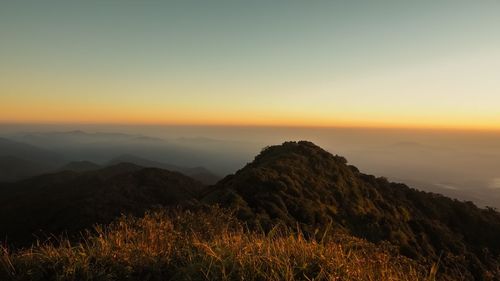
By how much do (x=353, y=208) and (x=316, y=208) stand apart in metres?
5.42

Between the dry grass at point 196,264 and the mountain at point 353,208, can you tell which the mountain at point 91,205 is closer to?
the mountain at point 353,208

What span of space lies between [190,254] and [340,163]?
109 ft

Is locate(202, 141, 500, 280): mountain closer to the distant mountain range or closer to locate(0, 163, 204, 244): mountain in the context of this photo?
the distant mountain range

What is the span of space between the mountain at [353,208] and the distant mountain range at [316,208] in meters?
0.08

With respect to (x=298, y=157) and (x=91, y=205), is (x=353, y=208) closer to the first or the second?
(x=298, y=157)

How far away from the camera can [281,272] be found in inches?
181

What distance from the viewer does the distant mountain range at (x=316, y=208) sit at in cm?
1917

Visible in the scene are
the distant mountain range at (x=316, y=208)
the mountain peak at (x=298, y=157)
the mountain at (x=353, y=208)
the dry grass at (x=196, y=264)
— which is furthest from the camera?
the mountain peak at (x=298, y=157)

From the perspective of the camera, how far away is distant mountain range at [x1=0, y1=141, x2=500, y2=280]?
1917cm

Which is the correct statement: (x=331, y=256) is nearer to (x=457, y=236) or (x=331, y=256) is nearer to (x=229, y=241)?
(x=229, y=241)

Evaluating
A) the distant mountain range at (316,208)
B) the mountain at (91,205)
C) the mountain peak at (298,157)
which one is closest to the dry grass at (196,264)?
the distant mountain range at (316,208)

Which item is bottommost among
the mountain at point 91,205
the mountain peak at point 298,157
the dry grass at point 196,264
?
the mountain at point 91,205

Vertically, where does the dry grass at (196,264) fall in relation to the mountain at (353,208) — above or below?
above

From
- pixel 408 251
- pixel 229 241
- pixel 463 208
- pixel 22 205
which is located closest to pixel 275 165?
pixel 408 251
